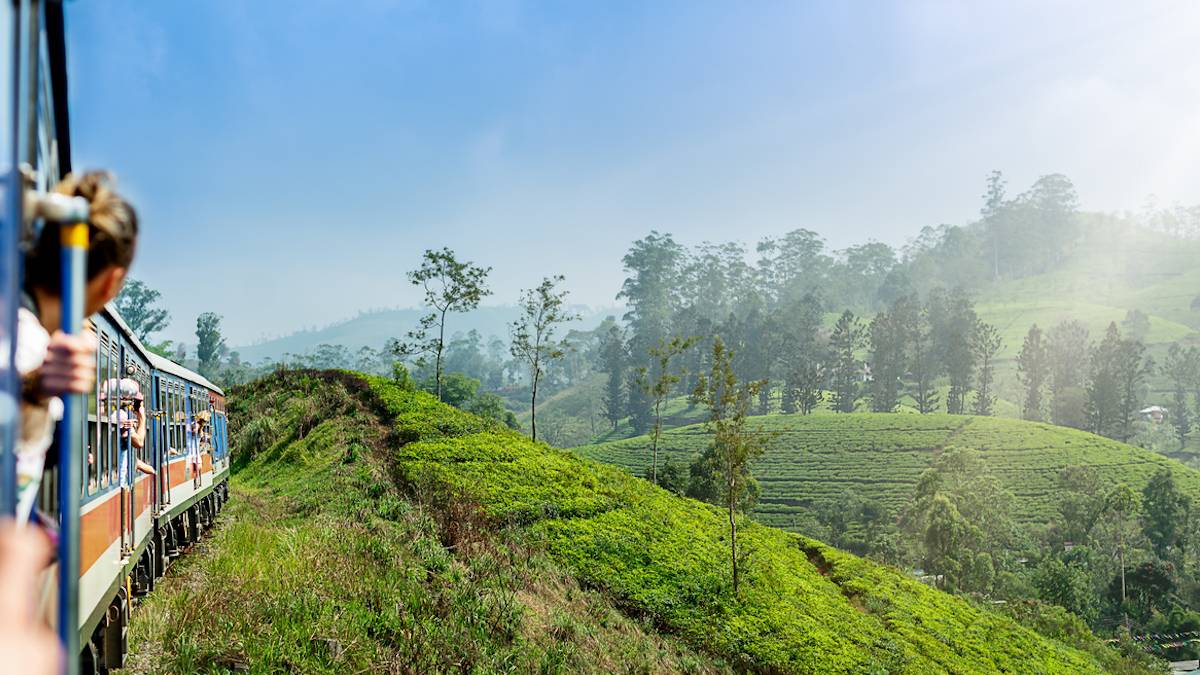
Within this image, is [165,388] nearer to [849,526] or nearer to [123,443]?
[123,443]

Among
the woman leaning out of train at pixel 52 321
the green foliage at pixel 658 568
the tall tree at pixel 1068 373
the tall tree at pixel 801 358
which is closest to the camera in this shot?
Answer: the woman leaning out of train at pixel 52 321

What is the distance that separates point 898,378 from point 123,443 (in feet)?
269

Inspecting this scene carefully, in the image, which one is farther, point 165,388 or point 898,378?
point 898,378

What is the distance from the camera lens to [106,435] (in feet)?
15.8

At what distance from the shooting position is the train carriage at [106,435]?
1112mm

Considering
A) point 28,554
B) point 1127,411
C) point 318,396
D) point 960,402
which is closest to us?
point 28,554

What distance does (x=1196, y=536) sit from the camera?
44.4 m

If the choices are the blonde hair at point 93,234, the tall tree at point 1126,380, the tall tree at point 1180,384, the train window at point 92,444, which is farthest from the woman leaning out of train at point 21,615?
the tall tree at point 1180,384

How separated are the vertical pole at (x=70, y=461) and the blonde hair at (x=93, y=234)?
5 cm

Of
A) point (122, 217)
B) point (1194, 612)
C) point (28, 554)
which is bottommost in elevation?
point (1194, 612)

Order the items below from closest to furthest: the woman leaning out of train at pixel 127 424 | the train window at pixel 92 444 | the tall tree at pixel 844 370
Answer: the train window at pixel 92 444 → the woman leaning out of train at pixel 127 424 → the tall tree at pixel 844 370

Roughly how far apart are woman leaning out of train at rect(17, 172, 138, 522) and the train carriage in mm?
75

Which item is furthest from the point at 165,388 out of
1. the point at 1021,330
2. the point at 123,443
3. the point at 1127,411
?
the point at 1021,330

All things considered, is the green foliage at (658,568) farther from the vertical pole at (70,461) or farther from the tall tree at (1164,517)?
the tall tree at (1164,517)
